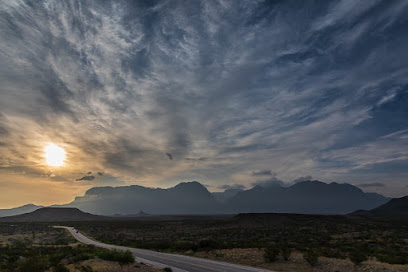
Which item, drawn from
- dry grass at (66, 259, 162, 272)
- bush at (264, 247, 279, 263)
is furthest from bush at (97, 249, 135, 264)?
bush at (264, 247, 279, 263)

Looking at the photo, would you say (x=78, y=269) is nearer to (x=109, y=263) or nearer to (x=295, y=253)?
(x=109, y=263)

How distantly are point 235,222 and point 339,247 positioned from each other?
62932mm

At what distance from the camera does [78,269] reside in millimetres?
18953

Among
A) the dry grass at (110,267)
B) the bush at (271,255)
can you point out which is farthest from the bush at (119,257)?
the bush at (271,255)

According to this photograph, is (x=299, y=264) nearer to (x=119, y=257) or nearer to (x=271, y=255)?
(x=271, y=255)

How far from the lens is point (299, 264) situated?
21828 millimetres

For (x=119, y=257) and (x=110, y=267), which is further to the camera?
(x=119, y=257)

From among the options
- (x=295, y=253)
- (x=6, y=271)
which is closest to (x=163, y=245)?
(x=295, y=253)

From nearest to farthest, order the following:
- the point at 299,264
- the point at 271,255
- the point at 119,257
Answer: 1. the point at 299,264
2. the point at 119,257
3. the point at 271,255

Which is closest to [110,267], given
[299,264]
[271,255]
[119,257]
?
[119,257]

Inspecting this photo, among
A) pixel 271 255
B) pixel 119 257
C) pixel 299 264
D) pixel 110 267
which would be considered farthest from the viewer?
pixel 271 255

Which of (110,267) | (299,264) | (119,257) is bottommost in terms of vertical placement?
(299,264)

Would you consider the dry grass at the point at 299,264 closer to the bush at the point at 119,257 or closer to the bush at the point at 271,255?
the bush at the point at 271,255

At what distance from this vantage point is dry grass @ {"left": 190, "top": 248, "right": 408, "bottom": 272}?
1956 cm
